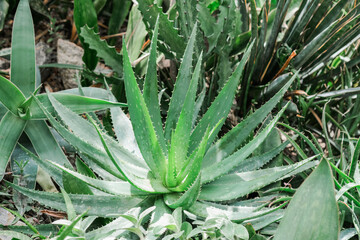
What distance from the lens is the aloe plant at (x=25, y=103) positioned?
1.30 meters

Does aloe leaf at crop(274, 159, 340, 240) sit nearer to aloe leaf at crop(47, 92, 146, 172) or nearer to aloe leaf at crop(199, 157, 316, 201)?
aloe leaf at crop(199, 157, 316, 201)

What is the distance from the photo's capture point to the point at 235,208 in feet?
3.67

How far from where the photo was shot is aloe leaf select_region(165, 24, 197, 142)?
4.25ft

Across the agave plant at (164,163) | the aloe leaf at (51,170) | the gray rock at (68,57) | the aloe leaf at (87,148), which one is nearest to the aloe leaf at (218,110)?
the agave plant at (164,163)

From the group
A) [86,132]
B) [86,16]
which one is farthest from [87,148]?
[86,16]

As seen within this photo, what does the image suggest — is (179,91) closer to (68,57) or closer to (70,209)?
(70,209)

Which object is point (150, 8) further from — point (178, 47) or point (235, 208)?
point (235, 208)

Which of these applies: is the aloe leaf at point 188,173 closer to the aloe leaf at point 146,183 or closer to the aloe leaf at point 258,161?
the aloe leaf at point 146,183

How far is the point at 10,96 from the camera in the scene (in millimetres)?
1312

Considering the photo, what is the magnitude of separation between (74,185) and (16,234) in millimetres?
227

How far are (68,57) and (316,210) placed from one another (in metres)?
1.46

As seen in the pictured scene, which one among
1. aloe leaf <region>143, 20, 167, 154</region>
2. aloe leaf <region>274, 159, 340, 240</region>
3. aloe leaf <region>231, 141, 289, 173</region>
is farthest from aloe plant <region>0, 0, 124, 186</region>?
aloe leaf <region>274, 159, 340, 240</region>

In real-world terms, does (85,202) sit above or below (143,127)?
below

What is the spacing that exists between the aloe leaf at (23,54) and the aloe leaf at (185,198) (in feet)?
2.02
